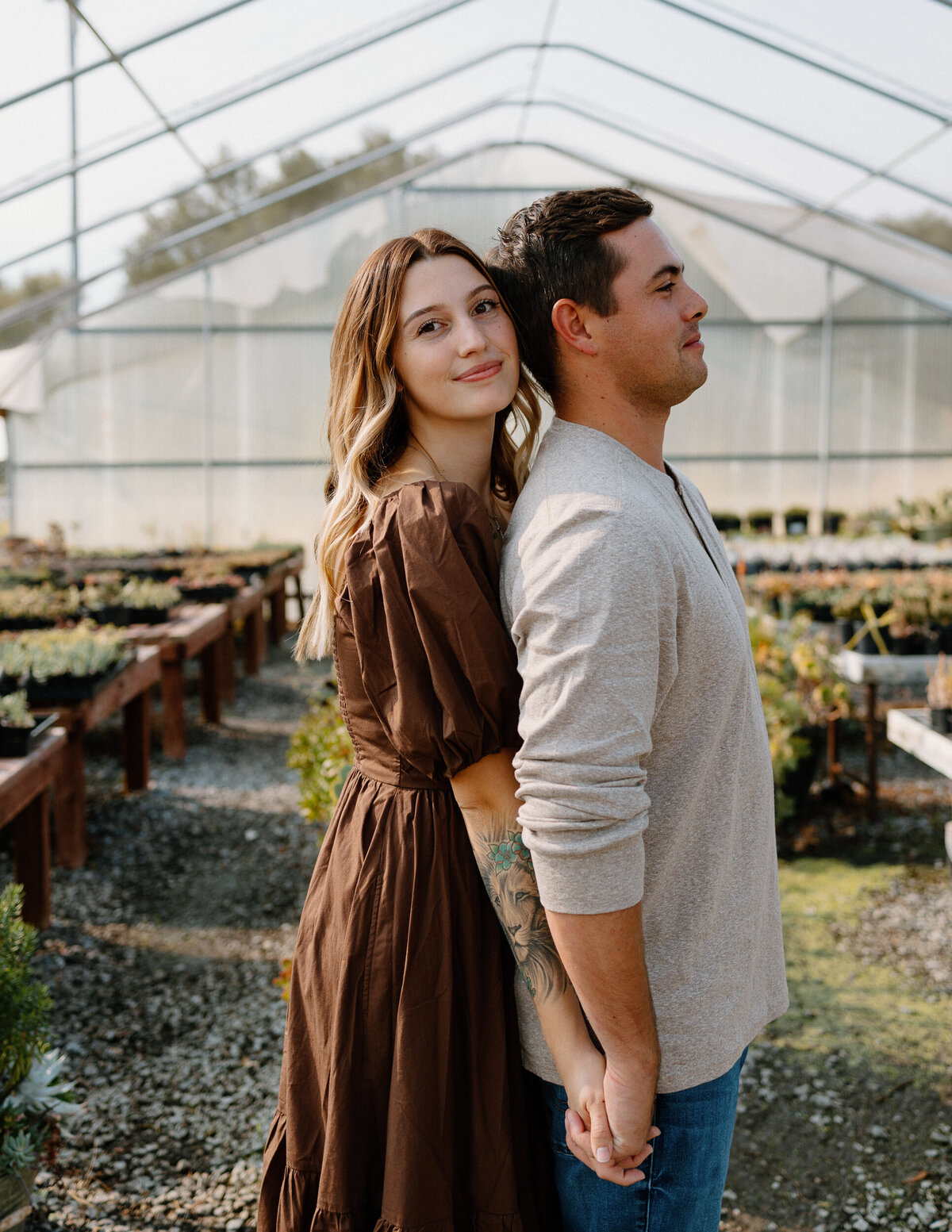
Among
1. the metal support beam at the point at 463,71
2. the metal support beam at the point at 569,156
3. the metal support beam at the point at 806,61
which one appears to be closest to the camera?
the metal support beam at the point at 806,61

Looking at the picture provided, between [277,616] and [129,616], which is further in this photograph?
[277,616]

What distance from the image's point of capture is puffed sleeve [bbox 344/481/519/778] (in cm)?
108

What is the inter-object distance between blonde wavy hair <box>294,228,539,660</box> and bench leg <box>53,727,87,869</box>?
2.80 m

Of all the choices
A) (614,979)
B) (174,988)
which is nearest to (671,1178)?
(614,979)

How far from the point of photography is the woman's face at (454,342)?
1.25 m

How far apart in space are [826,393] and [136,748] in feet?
29.6

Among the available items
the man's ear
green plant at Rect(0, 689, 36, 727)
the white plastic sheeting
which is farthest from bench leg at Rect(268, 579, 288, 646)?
the man's ear

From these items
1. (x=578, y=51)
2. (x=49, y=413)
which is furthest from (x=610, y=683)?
(x=49, y=413)

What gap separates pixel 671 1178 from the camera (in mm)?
1091

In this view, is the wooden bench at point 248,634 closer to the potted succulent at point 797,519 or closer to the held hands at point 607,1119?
the held hands at point 607,1119

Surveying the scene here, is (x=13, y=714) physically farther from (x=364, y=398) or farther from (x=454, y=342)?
(x=454, y=342)

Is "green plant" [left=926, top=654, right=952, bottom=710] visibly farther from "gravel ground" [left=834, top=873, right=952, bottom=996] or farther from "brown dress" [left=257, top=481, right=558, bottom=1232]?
"brown dress" [left=257, top=481, right=558, bottom=1232]

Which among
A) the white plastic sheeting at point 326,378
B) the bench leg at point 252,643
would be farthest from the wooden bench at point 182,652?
the white plastic sheeting at point 326,378

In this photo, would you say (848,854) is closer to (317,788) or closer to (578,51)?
(317,788)
